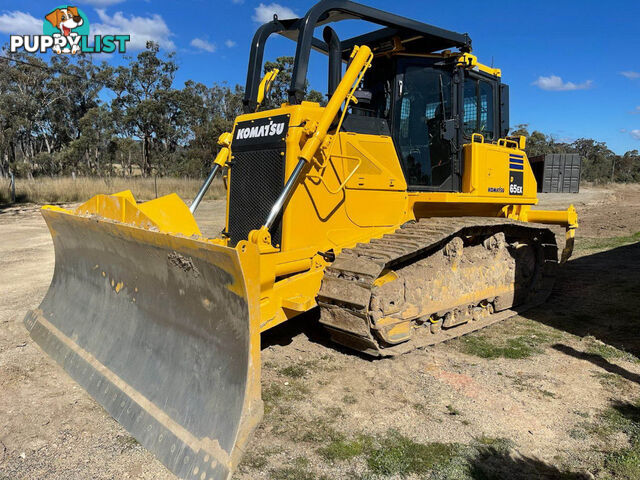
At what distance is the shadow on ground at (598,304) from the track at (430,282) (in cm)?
42

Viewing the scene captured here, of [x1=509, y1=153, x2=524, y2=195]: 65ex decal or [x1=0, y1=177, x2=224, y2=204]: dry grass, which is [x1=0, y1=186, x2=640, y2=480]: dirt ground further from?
[x1=0, y1=177, x2=224, y2=204]: dry grass

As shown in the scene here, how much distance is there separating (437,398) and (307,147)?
2.34m

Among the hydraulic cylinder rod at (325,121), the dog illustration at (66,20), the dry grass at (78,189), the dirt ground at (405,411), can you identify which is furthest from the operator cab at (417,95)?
the dry grass at (78,189)

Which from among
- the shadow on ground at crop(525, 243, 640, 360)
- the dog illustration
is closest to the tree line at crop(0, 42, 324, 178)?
the dog illustration

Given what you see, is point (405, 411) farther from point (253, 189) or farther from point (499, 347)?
point (253, 189)

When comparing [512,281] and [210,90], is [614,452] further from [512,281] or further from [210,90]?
[210,90]

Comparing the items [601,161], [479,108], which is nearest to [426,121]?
[479,108]

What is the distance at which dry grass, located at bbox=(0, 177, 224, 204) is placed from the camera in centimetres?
2205

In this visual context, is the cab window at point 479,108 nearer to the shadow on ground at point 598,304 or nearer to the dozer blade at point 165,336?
the shadow on ground at point 598,304

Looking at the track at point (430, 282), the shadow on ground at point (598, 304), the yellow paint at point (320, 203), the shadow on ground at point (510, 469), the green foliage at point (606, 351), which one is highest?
the yellow paint at point (320, 203)

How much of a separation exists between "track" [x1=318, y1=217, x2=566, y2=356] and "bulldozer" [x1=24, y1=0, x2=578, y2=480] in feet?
0.07

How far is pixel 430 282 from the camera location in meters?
5.09

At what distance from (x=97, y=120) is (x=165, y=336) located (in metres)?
39.3

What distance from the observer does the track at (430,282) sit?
4281 millimetres
